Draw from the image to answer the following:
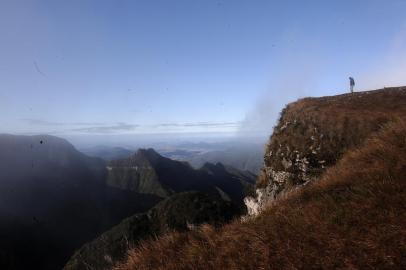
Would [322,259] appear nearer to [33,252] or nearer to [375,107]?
[375,107]

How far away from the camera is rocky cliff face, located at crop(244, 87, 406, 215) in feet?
77.8

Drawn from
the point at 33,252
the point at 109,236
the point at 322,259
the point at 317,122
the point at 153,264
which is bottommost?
the point at 33,252

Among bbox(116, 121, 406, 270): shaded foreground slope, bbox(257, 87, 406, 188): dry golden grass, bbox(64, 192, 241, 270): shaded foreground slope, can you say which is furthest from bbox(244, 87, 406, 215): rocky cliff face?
bbox(64, 192, 241, 270): shaded foreground slope

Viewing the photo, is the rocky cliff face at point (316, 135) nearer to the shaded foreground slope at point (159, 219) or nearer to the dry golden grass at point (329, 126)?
the dry golden grass at point (329, 126)

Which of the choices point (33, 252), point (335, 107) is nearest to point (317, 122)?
point (335, 107)

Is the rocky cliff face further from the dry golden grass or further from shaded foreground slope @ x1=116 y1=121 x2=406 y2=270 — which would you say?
shaded foreground slope @ x1=116 y1=121 x2=406 y2=270

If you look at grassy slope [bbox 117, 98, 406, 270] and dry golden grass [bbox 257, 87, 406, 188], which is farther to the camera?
dry golden grass [bbox 257, 87, 406, 188]

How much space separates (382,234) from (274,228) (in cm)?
246

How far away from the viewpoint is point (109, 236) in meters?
136

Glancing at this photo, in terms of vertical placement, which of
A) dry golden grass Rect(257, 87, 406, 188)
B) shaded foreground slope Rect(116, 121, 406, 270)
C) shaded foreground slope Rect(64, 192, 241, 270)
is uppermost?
dry golden grass Rect(257, 87, 406, 188)

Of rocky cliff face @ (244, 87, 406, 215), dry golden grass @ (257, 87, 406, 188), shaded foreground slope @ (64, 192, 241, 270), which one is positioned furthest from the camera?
shaded foreground slope @ (64, 192, 241, 270)

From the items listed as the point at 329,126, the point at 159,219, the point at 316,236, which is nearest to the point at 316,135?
the point at 329,126

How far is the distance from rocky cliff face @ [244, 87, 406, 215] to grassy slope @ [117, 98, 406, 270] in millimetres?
12352

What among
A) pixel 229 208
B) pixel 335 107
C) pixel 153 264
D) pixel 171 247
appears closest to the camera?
pixel 153 264
